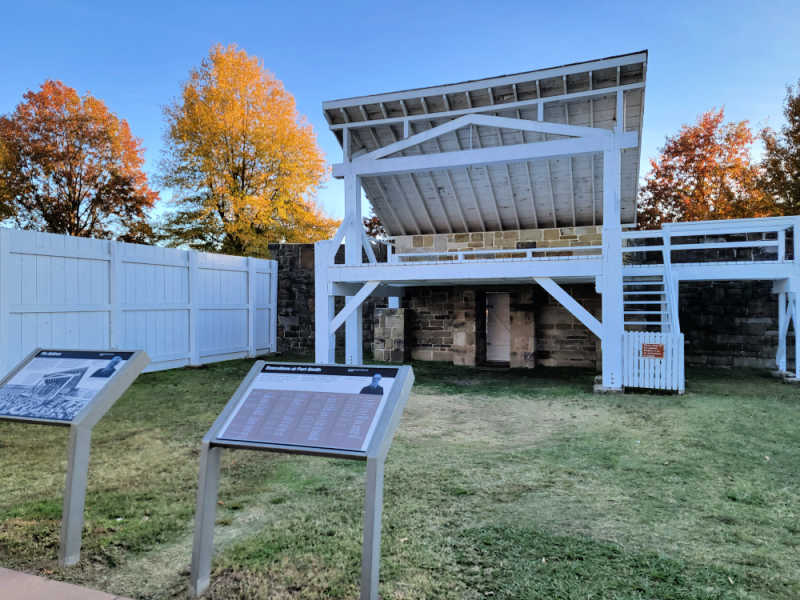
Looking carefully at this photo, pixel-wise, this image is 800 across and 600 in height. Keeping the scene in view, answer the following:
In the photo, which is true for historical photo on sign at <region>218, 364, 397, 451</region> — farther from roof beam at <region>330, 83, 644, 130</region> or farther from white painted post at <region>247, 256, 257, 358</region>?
white painted post at <region>247, 256, 257, 358</region>

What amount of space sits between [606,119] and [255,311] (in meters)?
10.3

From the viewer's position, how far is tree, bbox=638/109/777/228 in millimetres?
21562

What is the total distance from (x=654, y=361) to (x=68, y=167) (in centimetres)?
2506

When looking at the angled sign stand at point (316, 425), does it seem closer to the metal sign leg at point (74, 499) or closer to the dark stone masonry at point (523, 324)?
the metal sign leg at point (74, 499)

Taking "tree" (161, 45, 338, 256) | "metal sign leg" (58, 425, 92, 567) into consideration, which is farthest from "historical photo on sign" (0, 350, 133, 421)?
"tree" (161, 45, 338, 256)

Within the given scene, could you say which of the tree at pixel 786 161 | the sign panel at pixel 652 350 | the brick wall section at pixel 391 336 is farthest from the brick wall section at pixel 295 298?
the tree at pixel 786 161

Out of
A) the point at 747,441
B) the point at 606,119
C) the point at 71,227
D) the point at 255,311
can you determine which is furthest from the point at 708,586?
the point at 71,227

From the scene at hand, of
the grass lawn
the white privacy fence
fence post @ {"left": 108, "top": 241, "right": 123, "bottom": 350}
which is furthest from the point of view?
fence post @ {"left": 108, "top": 241, "right": 123, "bottom": 350}

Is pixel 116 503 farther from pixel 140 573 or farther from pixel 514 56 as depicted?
pixel 514 56

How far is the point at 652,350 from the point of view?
912 centimetres

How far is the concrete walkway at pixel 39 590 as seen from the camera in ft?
8.73

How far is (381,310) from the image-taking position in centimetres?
1450

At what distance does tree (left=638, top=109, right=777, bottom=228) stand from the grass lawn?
17.6 metres

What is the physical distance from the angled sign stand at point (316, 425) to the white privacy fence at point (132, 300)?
7.40 metres
